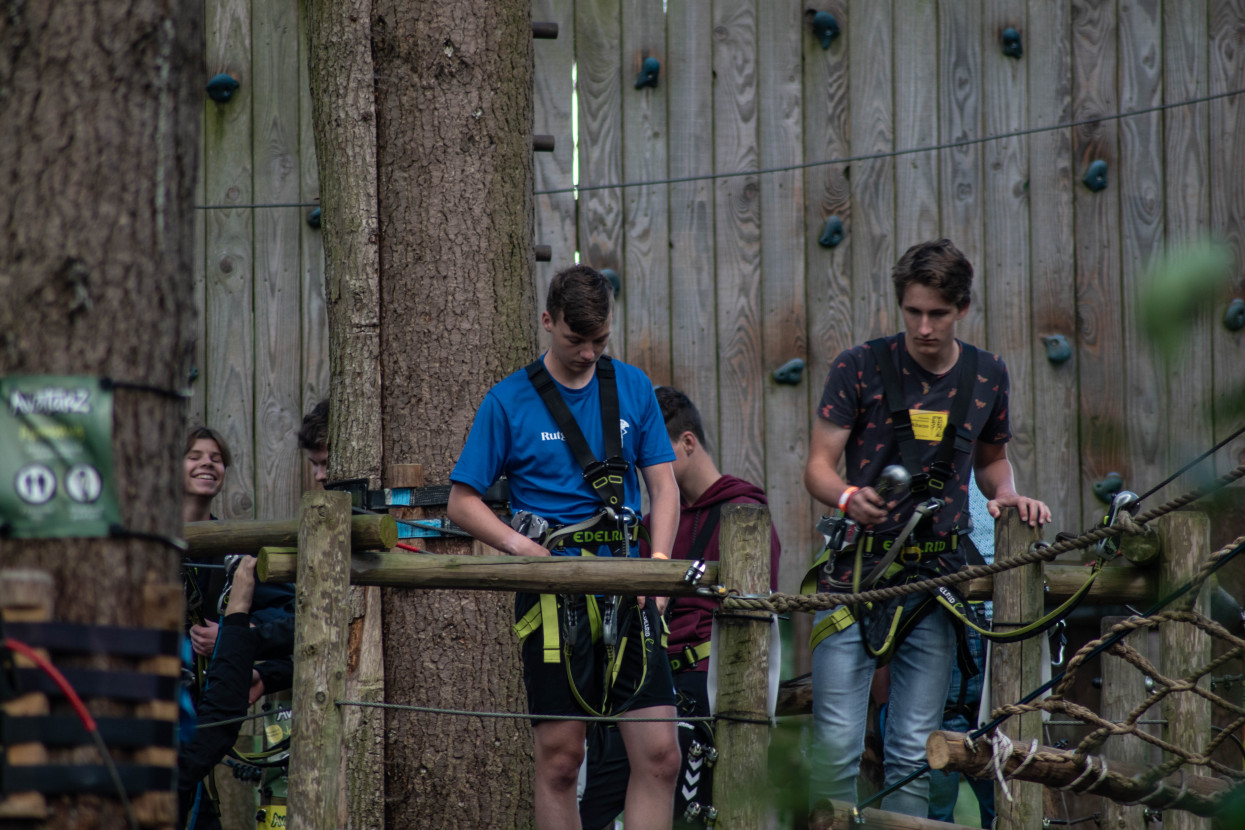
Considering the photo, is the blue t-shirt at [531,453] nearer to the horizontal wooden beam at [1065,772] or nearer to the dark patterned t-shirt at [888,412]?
the dark patterned t-shirt at [888,412]

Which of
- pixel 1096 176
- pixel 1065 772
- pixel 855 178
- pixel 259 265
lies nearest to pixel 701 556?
pixel 855 178

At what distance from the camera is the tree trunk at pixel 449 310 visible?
160 inches

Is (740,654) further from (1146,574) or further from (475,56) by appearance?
(475,56)

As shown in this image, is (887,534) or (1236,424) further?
(887,534)

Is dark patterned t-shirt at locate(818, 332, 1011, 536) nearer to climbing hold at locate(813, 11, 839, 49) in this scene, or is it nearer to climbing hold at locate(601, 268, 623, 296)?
climbing hold at locate(601, 268, 623, 296)

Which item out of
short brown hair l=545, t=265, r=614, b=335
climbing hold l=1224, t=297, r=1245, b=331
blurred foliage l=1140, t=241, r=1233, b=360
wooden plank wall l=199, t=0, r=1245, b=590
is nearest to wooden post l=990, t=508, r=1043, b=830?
climbing hold l=1224, t=297, r=1245, b=331

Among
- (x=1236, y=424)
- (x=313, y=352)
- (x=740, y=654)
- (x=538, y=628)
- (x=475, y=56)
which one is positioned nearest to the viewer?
(x=1236, y=424)

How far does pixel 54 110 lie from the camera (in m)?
1.69

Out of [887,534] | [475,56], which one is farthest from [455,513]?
[475,56]

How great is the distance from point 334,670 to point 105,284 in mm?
1813

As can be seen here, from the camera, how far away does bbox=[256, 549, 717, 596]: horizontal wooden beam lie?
319cm

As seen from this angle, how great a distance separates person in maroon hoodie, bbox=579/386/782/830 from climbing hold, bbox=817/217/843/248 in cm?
113

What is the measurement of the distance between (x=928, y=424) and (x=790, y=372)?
5.59 ft

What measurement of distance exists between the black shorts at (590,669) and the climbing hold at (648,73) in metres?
2.64
